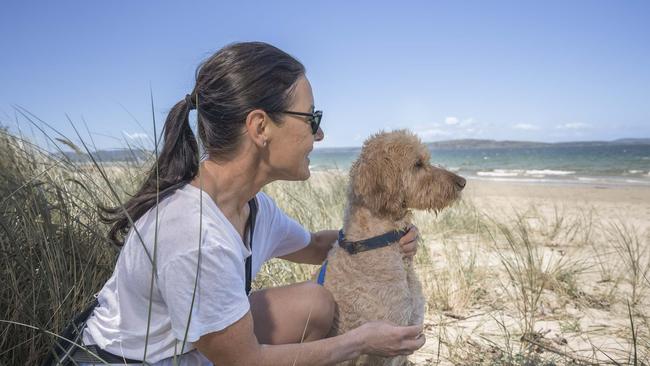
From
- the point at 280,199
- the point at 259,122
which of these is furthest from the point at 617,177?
the point at 259,122

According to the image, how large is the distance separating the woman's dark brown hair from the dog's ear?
0.77m

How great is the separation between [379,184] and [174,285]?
133 cm

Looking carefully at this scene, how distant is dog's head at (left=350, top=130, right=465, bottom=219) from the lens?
2.49m

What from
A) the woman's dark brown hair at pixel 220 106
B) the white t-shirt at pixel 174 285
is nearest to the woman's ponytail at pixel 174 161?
the woman's dark brown hair at pixel 220 106

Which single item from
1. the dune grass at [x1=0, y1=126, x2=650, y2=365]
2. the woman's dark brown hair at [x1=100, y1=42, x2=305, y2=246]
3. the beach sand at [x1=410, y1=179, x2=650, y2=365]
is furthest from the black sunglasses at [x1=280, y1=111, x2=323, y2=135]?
the beach sand at [x1=410, y1=179, x2=650, y2=365]

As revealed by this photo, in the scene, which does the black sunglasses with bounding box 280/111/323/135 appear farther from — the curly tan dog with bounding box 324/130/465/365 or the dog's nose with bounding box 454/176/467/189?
the dog's nose with bounding box 454/176/467/189

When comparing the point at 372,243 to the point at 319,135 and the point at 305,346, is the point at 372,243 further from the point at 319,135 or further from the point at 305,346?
the point at 305,346

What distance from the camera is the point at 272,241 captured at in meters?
2.53

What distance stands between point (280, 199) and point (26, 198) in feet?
13.3

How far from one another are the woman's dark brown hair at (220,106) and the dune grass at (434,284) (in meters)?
0.32

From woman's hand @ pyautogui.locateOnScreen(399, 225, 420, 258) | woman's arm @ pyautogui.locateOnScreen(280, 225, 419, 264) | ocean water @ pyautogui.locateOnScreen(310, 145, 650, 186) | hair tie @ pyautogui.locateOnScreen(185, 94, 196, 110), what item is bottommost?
ocean water @ pyautogui.locateOnScreen(310, 145, 650, 186)

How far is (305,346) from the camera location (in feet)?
5.87

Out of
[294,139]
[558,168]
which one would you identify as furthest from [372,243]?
[558,168]

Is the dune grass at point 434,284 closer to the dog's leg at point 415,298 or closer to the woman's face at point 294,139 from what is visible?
the dog's leg at point 415,298
